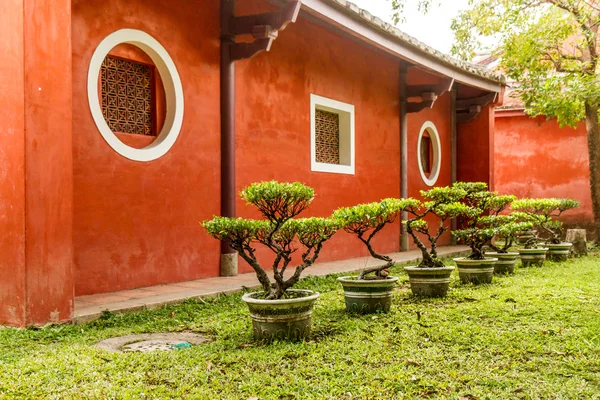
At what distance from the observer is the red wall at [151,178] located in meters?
5.39

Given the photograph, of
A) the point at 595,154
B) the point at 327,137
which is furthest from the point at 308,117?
the point at 595,154

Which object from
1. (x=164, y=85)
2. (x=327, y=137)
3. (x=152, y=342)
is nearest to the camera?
(x=152, y=342)

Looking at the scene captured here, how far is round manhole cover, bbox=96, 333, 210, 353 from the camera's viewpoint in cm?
395

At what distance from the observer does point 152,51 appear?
6133 millimetres

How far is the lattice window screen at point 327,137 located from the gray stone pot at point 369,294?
4363 millimetres

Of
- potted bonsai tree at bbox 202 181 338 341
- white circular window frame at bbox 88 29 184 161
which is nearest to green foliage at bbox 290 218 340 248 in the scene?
potted bonsai tree at bbox 202 181 338 341

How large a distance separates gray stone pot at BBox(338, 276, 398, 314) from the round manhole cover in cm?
141

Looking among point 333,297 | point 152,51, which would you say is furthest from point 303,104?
point 333,297

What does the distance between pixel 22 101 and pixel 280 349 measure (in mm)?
2594

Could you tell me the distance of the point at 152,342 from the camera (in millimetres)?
4137

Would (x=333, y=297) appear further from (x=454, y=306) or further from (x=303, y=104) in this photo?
(x=303, y=104)

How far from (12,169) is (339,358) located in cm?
277

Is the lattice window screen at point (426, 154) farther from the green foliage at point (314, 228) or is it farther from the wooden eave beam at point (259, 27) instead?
the green foliage at point (314, 228)

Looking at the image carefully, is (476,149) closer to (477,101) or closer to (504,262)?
(477,101)
